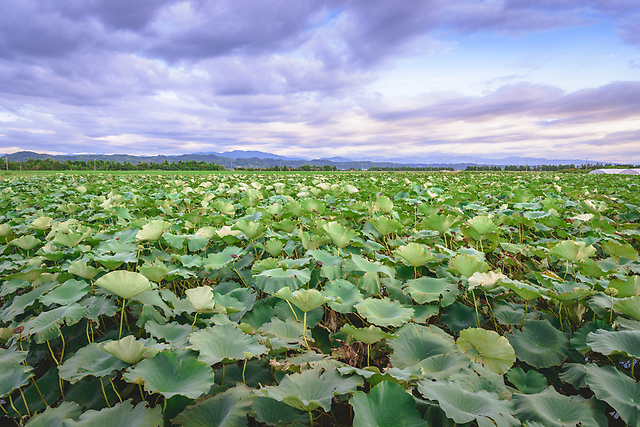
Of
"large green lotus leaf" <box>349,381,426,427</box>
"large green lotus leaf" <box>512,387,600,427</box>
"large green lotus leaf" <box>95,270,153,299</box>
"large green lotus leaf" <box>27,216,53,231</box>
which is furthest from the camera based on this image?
"large green lotus leaf" <box>27,216,53,231</box>

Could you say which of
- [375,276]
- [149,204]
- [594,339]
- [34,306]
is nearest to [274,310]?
[375,276]

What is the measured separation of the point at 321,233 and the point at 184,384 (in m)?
1.74

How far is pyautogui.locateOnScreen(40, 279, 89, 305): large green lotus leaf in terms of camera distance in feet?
5.38

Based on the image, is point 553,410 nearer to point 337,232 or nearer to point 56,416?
point 337,232

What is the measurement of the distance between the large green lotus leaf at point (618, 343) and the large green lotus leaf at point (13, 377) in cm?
223

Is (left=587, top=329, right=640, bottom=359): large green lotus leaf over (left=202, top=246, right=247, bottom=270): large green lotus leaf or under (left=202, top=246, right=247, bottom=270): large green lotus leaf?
under

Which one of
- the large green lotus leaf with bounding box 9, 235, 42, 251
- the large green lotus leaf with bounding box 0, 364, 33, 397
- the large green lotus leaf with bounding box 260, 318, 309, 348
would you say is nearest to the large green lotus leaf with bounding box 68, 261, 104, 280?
the large green lotus leaf with bounding box 0, 364, 33, 397

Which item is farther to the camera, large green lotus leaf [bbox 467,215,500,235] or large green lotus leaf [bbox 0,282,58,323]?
large green lotus leaf [bbox 467,215,500,235]

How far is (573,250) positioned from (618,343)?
838 millimetres

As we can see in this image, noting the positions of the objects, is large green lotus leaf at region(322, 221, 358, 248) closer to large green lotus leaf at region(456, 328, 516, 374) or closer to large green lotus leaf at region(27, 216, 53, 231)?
large green lotus leaf at region(456, 328, 516, 374)

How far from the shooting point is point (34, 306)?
5.64ft

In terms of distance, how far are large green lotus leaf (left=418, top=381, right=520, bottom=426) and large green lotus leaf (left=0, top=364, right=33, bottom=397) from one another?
1470 mm

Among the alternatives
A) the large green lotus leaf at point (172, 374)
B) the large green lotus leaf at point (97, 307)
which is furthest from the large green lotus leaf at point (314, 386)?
the large green lotus leaf at point (97, 307)

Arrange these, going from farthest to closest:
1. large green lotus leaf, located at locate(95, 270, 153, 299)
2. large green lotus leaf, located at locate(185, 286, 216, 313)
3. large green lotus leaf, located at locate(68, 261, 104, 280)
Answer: large green lotus leaf, located at locate(68, 261, 104, 280), large green lotus leaf, located at locate(185, 286, 216, 313), large green lotus leaf, located at locate(95, 270, 153, 299)
